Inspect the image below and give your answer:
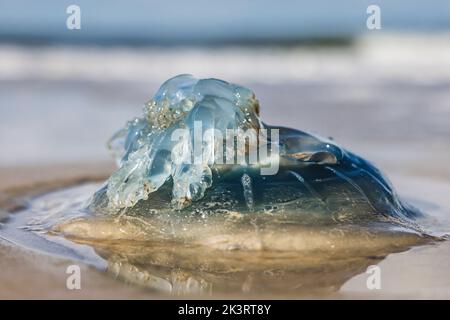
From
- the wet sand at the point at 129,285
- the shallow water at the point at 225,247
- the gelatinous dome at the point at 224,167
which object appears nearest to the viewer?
the wet sand at the point at 129,285

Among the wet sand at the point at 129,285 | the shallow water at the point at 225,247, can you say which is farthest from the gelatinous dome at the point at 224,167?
the wet sand at the point at 129,285

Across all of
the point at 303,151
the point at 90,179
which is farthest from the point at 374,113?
the point at 303,151

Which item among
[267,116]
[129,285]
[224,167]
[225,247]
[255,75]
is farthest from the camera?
[255,75]

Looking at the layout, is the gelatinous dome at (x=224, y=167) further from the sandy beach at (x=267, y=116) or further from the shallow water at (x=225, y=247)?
the sandy beach at (x=267, y=116)

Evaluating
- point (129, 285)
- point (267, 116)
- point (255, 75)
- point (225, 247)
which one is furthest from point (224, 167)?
point (255, 75)

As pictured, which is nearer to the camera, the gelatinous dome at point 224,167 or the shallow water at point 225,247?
the shallow water at point 225,247

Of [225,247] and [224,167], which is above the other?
[224,167]

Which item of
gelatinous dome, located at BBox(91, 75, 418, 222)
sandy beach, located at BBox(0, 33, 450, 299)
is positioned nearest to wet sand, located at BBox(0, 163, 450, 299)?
sandy beach, located at BBox(0, 33, 450, 299)

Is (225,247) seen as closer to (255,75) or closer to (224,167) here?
(224,167)
